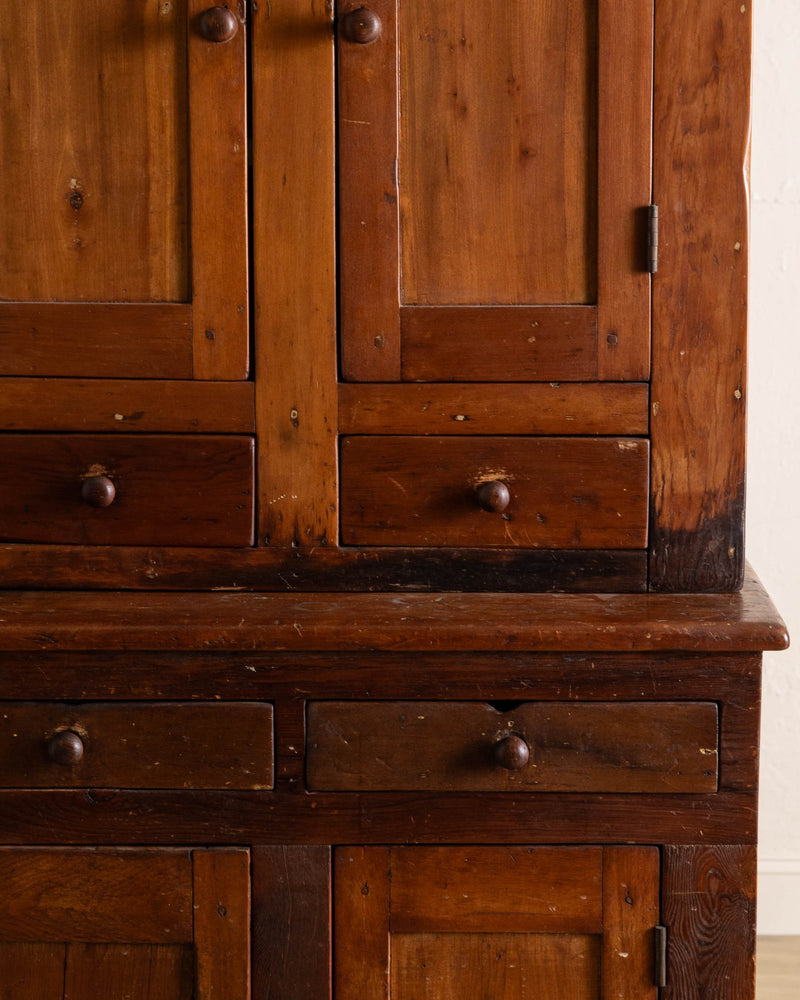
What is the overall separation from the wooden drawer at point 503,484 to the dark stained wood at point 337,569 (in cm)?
2

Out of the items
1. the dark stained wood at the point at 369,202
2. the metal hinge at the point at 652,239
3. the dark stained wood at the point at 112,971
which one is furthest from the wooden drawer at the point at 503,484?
the dark stained wood at the point at 112,971

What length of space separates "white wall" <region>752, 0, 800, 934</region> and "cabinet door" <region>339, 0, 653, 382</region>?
792 millimetres

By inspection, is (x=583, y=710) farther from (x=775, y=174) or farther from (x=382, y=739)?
(x=775, y=174)

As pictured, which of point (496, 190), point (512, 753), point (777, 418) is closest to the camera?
point (512, 753)

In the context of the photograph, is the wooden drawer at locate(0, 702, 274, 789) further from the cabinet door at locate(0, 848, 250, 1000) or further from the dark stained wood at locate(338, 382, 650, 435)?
the dark stained wood at locate(338, 382, 650, 435)

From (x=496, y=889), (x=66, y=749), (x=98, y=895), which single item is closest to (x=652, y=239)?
(x=496, y=889)

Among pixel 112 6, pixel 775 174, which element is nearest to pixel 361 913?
pixel 112 6

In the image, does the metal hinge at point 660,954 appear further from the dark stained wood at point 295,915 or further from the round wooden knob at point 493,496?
the round wooden knob at point 493,496

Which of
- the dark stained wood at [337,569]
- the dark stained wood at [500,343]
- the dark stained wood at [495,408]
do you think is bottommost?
the dark stained wood at [337,569]

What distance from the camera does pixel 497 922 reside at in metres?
1.21

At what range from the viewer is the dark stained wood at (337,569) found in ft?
4.25

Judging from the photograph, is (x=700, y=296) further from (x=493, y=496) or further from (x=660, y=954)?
(x=660, y=954)

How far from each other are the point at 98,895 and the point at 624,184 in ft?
3.57

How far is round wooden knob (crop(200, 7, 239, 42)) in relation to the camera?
1.22 meters
